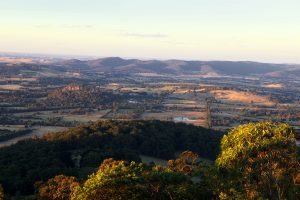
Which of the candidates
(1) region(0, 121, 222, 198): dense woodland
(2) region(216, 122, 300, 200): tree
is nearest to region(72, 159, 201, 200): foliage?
(2) region(216, 122, 300, 200): tree

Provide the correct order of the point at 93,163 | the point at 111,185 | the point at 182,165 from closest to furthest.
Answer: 1. the point at 111,185
2. the point at 182,165
3. the point at 93,163

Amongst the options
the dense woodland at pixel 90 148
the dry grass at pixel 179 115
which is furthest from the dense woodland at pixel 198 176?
the dry grass at pixel 179 115

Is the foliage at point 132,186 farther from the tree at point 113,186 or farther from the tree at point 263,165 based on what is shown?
the tree at point 263,165

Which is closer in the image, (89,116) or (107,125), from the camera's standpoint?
(107,125)

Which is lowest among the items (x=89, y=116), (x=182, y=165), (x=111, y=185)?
(x=89, y=116)

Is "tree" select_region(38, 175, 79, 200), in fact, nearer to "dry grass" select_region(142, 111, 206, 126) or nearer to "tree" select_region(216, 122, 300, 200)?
"tree" select_region(216, 122, 300, 200)

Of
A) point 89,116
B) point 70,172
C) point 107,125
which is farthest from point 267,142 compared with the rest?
point 89,116

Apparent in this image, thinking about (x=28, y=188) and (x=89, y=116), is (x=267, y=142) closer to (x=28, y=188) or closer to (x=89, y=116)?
(x=28, y=188)

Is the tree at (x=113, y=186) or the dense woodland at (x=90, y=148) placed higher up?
the tree at (x=113, y=186)

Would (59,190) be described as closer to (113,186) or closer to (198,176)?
(113,186)
